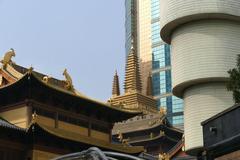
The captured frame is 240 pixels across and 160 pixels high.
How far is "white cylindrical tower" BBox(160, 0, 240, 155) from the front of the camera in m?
38.1

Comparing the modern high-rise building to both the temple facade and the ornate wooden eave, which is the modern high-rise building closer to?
the temple facade

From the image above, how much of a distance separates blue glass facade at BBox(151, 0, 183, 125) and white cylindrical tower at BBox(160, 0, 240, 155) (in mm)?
105404

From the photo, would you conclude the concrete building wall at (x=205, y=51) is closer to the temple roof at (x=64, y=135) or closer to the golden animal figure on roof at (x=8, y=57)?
the temple roof at (x=64, y=135)

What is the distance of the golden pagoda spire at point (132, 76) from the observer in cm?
8612

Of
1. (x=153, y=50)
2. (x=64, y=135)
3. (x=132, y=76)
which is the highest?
(x=153, y=50)

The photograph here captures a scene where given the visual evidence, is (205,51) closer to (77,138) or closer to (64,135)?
(77,138)

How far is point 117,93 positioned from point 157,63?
6150 cm

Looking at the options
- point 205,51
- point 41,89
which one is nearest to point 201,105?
point 205,51

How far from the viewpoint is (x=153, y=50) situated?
158 metres

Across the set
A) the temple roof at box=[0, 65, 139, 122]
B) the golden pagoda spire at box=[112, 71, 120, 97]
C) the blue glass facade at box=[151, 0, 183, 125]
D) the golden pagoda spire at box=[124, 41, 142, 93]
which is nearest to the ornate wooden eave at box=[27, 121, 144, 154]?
the temple roof at box=[0, 65, 139, 122]

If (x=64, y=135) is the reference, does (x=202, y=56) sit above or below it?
above

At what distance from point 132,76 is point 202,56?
158 ft

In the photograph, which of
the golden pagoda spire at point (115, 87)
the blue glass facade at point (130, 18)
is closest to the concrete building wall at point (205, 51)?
the golden pagoda spire at point (115, 87)

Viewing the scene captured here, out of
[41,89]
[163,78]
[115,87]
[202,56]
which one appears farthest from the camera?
[163,78]
